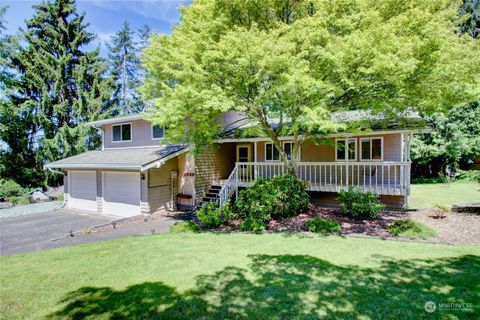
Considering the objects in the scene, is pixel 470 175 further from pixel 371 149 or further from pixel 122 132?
pixel 122 132

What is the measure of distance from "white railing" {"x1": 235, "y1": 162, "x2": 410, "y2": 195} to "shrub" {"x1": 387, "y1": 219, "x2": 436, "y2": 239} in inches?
125

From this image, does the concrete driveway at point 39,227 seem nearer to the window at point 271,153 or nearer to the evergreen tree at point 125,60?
the window at point 271,153

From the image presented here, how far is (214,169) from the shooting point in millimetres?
15938

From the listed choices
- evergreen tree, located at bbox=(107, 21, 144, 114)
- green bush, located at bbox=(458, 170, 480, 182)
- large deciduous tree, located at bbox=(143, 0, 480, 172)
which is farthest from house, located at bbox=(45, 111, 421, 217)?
evergreen tree, located at bbox=(107, 21, 144, 114)

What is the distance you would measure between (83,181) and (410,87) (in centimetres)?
1775

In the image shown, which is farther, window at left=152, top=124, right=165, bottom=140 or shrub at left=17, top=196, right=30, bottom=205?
shrub at left=17, top=196, right=30, bottom=205

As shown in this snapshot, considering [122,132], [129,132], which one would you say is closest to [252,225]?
[129,132]

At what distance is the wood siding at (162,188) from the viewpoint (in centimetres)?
1366

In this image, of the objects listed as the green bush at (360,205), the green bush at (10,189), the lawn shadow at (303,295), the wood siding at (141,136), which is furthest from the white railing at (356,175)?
the green bush at (10,189)

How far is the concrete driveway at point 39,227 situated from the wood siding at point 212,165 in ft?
16.4

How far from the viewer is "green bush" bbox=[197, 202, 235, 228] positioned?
1020 centimetres

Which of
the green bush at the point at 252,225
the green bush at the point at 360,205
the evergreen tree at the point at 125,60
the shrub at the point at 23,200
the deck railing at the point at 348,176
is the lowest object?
the shrub at the point at 23,200

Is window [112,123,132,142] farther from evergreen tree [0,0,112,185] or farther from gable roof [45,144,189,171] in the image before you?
evergreen tree [0,0,112,185]

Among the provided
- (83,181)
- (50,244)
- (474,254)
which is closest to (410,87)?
(474,254)
